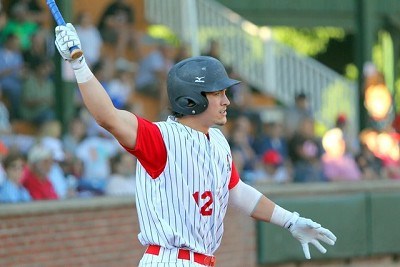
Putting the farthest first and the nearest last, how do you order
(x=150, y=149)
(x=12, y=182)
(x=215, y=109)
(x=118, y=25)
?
1. (x=118, y=25)
2. (x=12, y=182)
3. (x=215, y=109)
4. (x=150, y=149)

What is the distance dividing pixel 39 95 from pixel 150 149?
7.52 m

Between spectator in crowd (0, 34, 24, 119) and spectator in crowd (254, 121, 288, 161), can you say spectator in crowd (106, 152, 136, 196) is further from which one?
spectator in crowd (254, 121, 288, 161)

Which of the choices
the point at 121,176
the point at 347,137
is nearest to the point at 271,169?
the point at 347,137

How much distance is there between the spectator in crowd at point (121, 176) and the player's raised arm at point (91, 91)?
20.1 ft

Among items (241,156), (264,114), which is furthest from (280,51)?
(241,156)

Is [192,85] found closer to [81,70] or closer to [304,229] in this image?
[81,70]

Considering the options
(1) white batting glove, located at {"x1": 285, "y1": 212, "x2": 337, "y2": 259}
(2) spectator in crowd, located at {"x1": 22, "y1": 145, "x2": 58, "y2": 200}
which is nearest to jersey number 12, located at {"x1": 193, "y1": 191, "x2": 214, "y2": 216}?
(1) white batting glove, located at {"x1": 285, "y1": 212, "x2": 337, "y2": 259}

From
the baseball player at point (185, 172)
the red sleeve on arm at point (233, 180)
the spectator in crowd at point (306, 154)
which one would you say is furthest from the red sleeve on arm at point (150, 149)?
the spectator in crowd at point (306, 154)

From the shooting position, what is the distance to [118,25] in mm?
14328

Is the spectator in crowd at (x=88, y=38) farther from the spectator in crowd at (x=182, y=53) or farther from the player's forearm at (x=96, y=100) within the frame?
the player's forearm at (x=96, y=100)

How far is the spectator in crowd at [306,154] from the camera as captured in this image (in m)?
13.5

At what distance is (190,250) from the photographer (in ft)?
18.6

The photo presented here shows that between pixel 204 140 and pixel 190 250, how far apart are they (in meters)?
0.57

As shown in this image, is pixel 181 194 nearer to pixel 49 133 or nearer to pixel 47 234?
pixel 47 234
